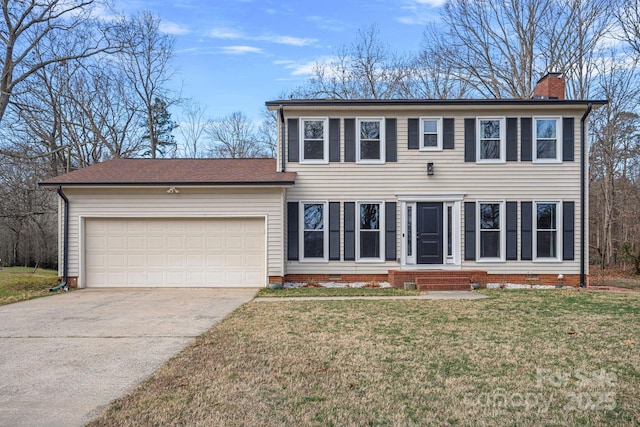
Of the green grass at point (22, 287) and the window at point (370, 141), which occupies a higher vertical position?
the window at point (370, 141)

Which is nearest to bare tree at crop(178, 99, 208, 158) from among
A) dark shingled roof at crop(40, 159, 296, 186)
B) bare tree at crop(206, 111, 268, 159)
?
bare tree at crop(206, 111, 268, 159)

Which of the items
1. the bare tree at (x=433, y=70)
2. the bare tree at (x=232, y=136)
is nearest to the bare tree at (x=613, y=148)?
the bare tree at (x=433, y=70)

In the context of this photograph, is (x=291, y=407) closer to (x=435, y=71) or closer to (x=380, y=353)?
(x=380, y=353)

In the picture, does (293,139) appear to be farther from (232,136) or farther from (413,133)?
(232,136)

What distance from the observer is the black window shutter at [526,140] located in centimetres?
1412

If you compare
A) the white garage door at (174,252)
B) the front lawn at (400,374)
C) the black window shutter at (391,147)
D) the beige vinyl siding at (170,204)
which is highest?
the black window shutter at (391,147)

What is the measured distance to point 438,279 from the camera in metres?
13.2

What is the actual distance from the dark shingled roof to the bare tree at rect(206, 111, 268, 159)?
18.3 metres

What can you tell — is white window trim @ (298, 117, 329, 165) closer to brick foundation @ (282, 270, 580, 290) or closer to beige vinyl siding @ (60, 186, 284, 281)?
beige vinyl siding @ (60, 186, 284, 281)

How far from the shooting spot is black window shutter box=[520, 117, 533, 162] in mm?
14125

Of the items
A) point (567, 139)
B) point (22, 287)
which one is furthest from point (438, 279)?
point (22, 287)

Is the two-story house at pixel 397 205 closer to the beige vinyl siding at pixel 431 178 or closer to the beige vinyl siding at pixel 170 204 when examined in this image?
the beige vinyl siding at pixel 431 178

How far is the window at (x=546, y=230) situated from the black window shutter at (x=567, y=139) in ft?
4.52

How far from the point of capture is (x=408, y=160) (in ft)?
46.5
